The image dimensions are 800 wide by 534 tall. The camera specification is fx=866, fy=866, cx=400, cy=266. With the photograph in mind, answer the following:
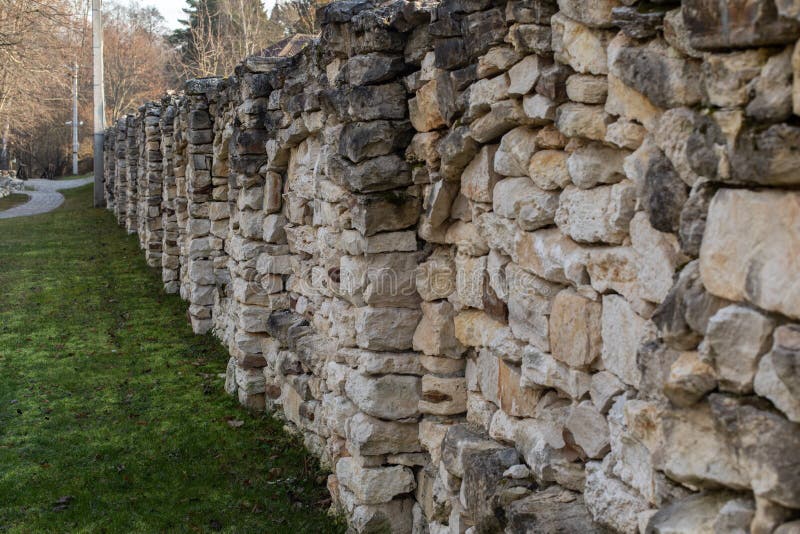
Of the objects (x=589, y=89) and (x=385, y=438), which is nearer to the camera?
(x=589, y=89)

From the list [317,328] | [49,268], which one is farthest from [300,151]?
[49,268]

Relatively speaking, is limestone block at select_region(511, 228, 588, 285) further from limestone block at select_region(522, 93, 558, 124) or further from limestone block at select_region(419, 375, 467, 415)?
limestone block at select_region(419, 375, 467, 415)

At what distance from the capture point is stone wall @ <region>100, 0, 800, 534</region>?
2080mm

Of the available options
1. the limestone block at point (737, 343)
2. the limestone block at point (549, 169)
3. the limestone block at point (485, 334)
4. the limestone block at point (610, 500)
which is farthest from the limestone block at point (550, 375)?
the limestone block at point (737, 343)

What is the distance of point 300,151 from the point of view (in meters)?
7.18

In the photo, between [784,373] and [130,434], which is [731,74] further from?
[130,434]

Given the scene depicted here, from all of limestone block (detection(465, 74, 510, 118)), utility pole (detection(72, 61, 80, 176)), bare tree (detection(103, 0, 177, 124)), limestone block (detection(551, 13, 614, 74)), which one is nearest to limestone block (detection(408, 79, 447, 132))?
limestone block (detection(465, 74, 510, 118))

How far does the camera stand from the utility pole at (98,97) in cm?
2314

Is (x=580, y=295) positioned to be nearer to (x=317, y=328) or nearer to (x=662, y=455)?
(x=662, y=455)

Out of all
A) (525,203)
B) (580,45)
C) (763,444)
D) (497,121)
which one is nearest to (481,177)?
(497,121)

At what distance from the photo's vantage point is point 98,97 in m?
24.0

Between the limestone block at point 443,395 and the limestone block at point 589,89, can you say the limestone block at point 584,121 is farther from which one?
the limestone block at point 443,395

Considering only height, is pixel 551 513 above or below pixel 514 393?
below

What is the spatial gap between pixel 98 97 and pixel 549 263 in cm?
2290
